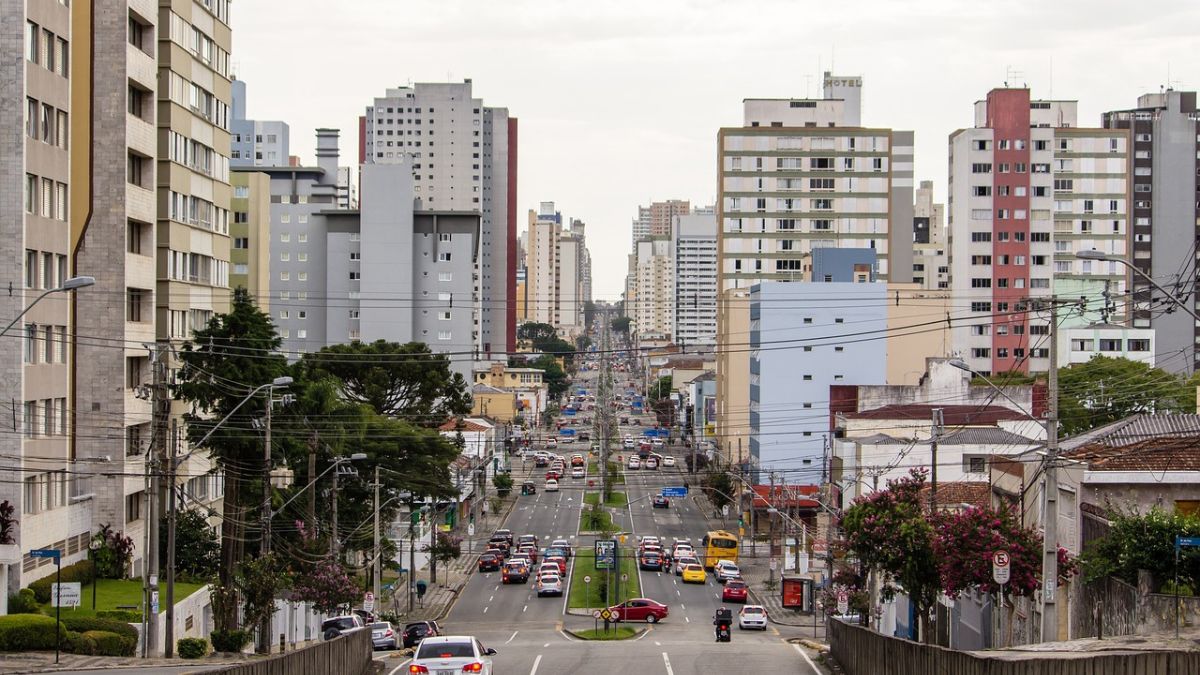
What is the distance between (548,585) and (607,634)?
60.0ft

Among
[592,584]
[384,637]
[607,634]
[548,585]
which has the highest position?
[384,637]

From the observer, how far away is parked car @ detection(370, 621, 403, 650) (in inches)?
2096

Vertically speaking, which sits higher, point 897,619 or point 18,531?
point 18,531

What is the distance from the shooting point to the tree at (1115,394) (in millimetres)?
93500

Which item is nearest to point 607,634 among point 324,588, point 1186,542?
point 324,588

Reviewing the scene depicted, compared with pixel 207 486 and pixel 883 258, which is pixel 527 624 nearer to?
pixel 207 486

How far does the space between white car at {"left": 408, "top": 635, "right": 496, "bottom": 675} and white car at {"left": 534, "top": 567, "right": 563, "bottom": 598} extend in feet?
158

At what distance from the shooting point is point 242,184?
9944cm

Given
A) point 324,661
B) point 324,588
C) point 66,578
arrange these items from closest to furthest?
1. point 324,661
2. point 66,578
3. point 324,588

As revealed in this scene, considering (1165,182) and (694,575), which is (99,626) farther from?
(1165,182)

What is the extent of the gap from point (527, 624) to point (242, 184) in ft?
146

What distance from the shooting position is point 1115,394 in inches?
3856

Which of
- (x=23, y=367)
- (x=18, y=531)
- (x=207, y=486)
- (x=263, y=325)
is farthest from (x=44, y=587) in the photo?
(x=207, y=486)

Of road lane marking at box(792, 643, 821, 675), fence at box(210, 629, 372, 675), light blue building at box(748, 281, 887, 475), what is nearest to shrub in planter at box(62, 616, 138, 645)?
fence at box(210, 629, 372, 675)
